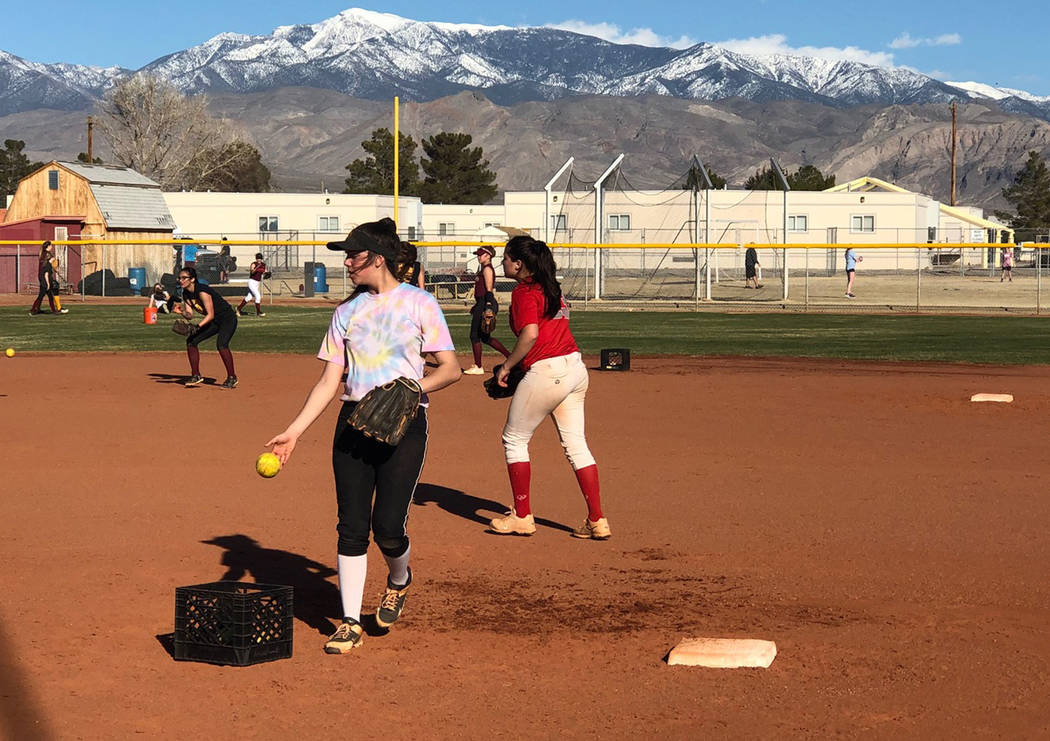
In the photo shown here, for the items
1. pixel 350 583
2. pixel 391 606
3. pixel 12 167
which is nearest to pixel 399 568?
pixel 391 606

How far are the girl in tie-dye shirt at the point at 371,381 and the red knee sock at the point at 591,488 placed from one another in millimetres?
2574

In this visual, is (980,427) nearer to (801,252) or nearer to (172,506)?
(172,506)

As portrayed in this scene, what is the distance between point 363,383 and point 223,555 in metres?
2.55

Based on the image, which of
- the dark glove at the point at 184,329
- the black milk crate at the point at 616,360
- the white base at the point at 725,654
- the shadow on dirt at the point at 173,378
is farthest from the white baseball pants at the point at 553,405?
the black milk crate at the point at 616,360

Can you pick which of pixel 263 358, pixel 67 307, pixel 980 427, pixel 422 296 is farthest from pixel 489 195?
pixel 422 296

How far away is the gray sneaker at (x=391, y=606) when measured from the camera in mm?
6855

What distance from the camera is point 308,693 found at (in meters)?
5.95

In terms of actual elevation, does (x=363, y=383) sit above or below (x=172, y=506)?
above

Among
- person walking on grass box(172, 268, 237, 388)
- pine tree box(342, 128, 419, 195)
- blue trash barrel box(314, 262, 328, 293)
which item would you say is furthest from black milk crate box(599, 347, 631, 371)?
pine tree box(342, 128, 419, 195)

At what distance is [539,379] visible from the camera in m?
8.84

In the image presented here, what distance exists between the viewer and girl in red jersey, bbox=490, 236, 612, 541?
865 cm

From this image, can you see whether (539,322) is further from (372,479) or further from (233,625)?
(233,625)

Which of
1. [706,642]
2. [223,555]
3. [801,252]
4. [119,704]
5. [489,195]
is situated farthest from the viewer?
[489,195]

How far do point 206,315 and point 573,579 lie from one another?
10252 millimetres
